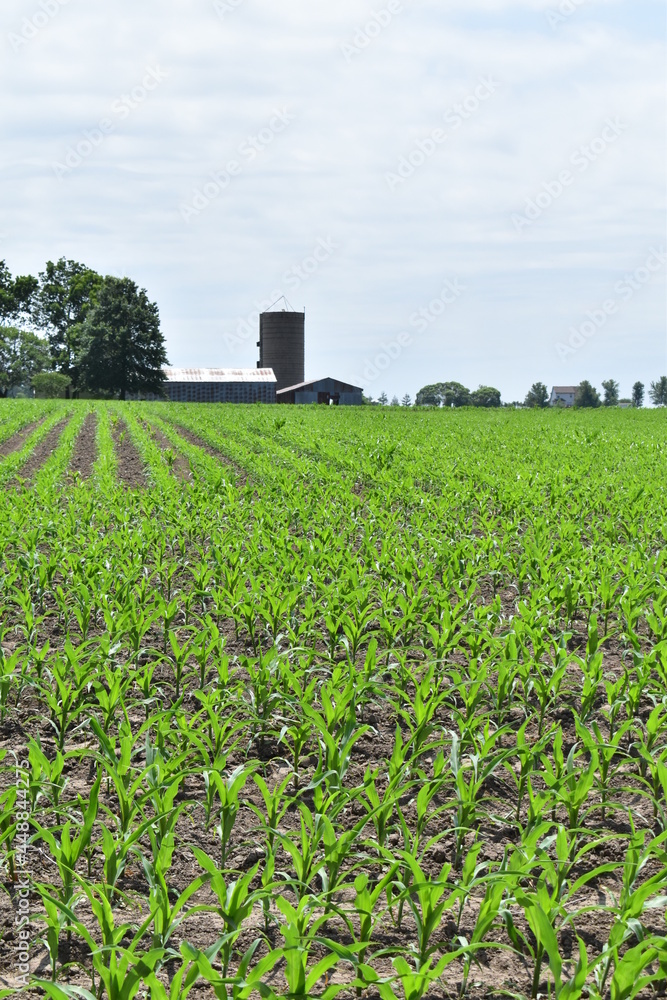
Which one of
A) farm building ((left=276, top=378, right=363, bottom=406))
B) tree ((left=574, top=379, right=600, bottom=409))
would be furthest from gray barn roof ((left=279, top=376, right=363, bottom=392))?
tree ((left=574, top=379, right=600, bottom=409))

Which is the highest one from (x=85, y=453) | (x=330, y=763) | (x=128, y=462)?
(x=85, y=453)

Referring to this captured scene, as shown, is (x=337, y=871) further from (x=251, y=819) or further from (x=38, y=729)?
(x=38, y=729)

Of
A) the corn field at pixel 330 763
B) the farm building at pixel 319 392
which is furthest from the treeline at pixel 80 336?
the corn field at pixel 330 763

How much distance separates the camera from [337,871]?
10.4ft

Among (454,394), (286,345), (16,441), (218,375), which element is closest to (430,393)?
(454,394)

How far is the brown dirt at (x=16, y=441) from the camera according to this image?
20.8m

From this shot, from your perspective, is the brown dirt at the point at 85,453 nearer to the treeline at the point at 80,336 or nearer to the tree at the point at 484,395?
the treeline at the point at 80,336

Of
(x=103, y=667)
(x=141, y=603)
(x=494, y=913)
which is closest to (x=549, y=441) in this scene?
(x=141, y=603)

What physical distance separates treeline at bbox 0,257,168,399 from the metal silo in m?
16.6

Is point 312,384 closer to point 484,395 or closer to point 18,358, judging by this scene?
point 18,358

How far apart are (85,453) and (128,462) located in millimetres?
2438

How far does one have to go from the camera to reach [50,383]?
215 ft

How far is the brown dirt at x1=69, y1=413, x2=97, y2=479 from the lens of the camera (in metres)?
16.7

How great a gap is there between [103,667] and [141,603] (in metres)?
1.62
